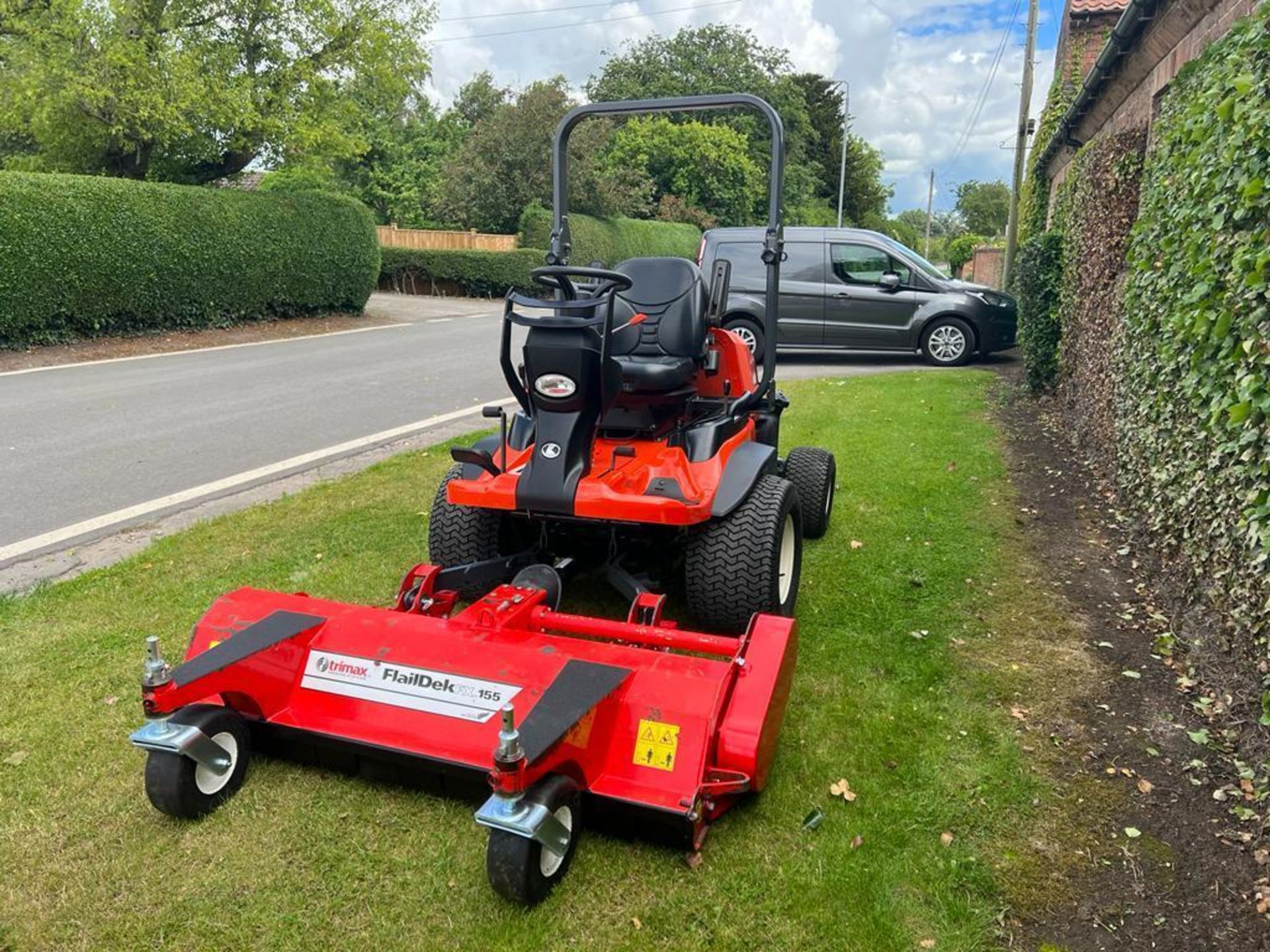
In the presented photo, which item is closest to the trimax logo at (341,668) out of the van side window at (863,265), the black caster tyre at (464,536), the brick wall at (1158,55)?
the black caster tyre at (464,536)

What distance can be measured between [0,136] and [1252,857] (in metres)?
30.8

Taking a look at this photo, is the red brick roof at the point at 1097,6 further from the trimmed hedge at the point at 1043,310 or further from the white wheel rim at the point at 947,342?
the trimmed hedge at the point at 1043,310

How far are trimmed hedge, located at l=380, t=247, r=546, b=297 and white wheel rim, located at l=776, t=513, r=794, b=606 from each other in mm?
22387

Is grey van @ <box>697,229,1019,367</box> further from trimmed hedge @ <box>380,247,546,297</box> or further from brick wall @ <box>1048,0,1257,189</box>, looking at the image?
trimmed hedge @ <box>380,247,546,297</box>

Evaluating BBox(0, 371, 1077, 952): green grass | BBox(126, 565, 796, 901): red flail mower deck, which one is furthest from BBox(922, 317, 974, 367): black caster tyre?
BBox(126, 565, 796, 901): red flail mower deck

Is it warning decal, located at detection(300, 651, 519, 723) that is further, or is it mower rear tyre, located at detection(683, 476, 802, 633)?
mower rear tyre, located at detection(683, 476, 802, 633)

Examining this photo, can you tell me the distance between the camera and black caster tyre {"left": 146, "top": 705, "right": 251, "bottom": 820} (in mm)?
2521

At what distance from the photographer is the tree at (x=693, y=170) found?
35875 mm

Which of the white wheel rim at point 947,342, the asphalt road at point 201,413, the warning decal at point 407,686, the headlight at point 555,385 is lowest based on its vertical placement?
the asphalt road at point 201,413

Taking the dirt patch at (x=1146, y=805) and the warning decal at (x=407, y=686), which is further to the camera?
the warning decal at (x=407, y=686)

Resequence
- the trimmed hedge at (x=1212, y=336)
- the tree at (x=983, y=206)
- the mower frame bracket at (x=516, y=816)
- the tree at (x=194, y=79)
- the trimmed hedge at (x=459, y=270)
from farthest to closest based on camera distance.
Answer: the tree at (x=983, y=206) → the trimmed hedge at (x=459, y=270) → the tree at (x=194, y=79) → the trimmed hedge at (x=1212, y=336) → the mower frame bracket at (x=516, y=816)

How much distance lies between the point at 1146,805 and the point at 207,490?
17.9 feet

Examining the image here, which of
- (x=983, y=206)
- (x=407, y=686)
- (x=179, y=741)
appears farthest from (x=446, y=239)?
(x=983, y=206)

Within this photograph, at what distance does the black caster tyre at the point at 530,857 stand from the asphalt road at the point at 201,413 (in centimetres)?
379
